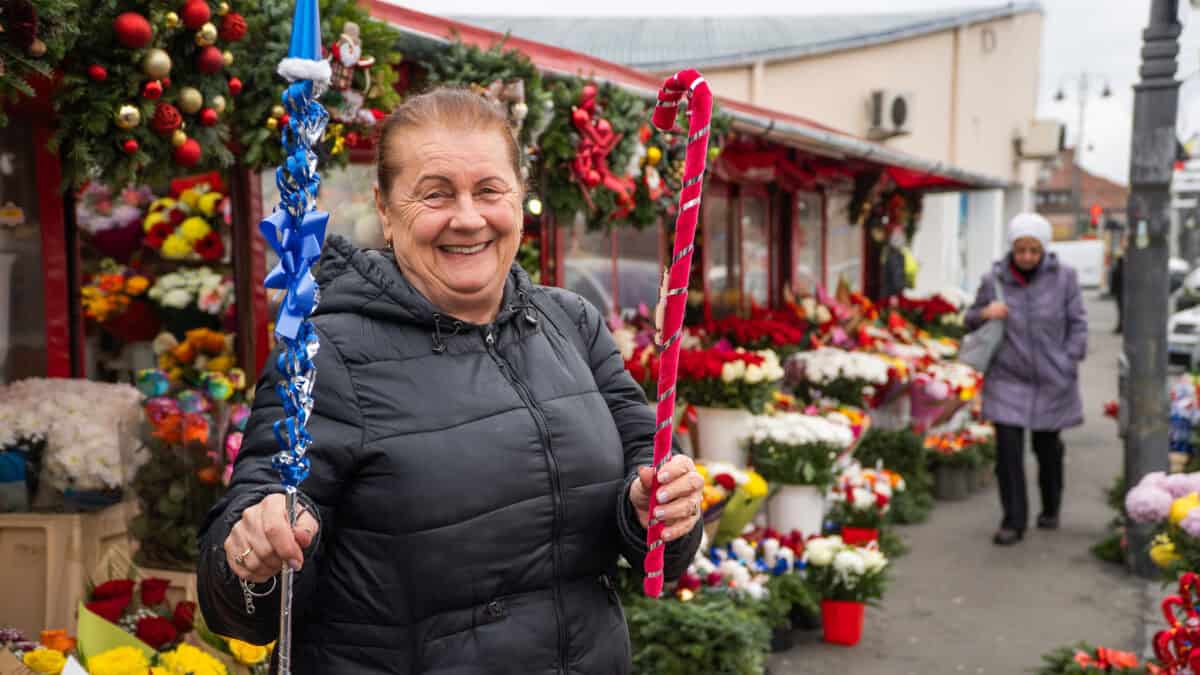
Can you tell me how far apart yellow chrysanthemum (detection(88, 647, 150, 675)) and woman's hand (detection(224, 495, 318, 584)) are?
114 centimetres

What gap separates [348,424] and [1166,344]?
5390 mm

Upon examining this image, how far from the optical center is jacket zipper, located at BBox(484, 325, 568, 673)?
173 centimetres

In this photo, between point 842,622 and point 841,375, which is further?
point 841,375

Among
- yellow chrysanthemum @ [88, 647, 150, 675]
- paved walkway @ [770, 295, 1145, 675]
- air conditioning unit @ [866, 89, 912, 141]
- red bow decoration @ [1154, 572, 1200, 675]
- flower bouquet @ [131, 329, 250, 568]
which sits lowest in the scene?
paved walkway @ [770, 295, 1145, 675]

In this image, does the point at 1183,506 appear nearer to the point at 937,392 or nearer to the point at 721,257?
the point at 937,392

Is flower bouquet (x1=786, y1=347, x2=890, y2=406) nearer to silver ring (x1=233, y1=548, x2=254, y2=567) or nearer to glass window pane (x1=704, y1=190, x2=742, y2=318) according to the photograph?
glass window pane (x1=704, y1=190, x2=742, y2=318)

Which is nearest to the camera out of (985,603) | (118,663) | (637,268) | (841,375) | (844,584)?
(118,663)

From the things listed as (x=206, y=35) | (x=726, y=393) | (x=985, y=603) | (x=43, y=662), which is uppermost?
(x=206, y=35)

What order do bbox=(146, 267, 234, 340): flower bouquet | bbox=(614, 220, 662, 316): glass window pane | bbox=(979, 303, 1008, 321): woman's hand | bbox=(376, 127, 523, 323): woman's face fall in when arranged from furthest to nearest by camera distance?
bbox=(614, 220, 662, 316): glass window pane
bbox=(979, 303, 1008, 321): woman's hand
bbox=(146, 267, 234, 340): flower bouquet
bbox=(376, 127, 523, 323): woman's face

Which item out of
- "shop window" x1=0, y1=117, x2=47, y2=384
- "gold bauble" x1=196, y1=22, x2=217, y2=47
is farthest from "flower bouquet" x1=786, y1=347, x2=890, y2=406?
"gold bauble" x1=196, y1=22, x2=217, y2=47

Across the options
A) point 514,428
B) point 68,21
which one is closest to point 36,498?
point 68,21

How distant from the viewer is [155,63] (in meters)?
2.50

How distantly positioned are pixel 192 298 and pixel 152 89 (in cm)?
218

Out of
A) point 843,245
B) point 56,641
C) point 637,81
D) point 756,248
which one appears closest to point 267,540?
point 56,641
